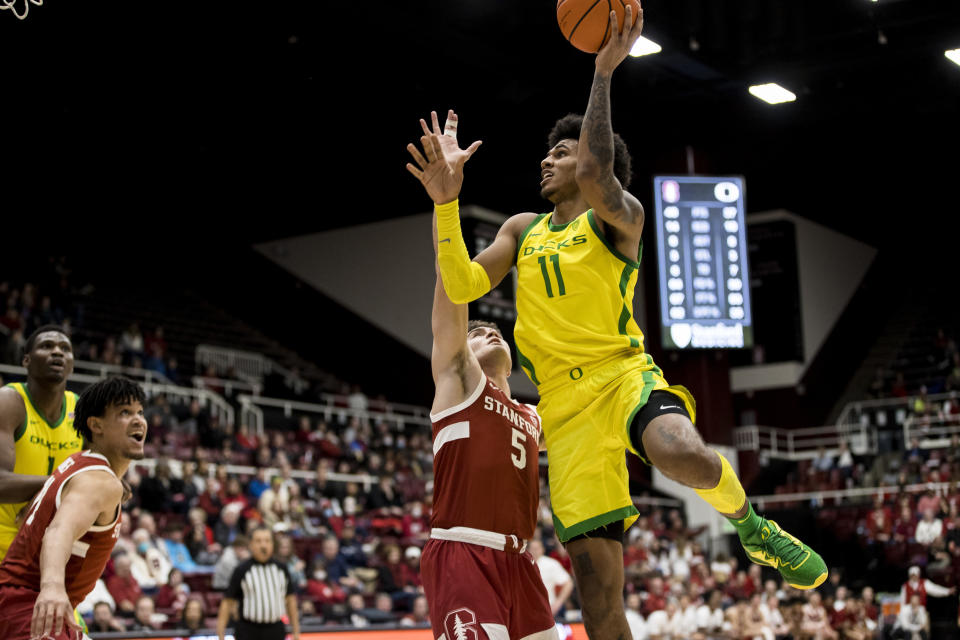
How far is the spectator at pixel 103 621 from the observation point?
10.8 m

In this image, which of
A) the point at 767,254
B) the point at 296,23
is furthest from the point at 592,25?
the point at 767,254

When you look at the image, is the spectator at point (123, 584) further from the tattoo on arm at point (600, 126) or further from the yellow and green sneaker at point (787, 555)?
the tattoo on arm at point (600, 126)

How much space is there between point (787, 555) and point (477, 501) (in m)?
1.30

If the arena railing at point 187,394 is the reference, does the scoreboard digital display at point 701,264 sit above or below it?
above

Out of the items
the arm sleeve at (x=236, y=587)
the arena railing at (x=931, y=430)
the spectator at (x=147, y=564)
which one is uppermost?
the arena railing at (x=931, y=430)

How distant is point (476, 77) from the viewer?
66.2 feet

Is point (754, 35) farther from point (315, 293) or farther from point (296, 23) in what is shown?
point (315, 293)

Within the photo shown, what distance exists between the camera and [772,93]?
62.5 feet

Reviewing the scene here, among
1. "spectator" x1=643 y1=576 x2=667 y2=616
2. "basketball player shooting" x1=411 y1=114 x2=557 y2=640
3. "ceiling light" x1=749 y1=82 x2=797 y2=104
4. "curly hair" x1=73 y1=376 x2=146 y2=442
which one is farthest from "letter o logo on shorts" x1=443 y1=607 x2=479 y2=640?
"ceiling light" x1=749 y1=82 x2=797 y2=104

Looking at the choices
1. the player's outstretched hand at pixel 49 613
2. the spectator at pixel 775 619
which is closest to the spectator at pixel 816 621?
the spectator at pixel 775 619

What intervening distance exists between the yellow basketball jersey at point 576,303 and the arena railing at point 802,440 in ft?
61.9

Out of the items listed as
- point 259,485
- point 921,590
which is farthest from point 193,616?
point 921,590

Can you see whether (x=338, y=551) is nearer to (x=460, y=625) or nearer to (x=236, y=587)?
(x=236, y=587)

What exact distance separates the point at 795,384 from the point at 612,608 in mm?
24240
